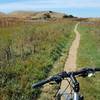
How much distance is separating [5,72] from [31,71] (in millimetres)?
1455

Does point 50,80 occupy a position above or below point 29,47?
above

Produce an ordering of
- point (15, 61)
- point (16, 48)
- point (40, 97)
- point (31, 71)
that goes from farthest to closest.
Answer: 1. point (16, 48)
2. point (15, 61)
3. point (31, 71)
4. point (40, 97)

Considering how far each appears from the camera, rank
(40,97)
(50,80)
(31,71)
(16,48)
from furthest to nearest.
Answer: (16,48), (31,71), (40,97), (50,80)

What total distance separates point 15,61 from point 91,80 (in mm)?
2444

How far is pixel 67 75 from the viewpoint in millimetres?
3506

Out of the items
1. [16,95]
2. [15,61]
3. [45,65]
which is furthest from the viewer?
[45,65]

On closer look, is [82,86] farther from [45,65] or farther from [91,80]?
[45,65]

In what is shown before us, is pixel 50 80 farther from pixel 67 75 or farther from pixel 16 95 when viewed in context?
pixel 16 95

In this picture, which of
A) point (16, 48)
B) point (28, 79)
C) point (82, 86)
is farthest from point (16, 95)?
point (16, 48)

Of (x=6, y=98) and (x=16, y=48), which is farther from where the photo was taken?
(x=16, y=48)

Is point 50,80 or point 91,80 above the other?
point 50,80

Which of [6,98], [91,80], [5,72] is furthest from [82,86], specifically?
[6,98]

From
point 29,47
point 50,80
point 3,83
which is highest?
point 50,80

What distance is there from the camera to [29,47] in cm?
1812
